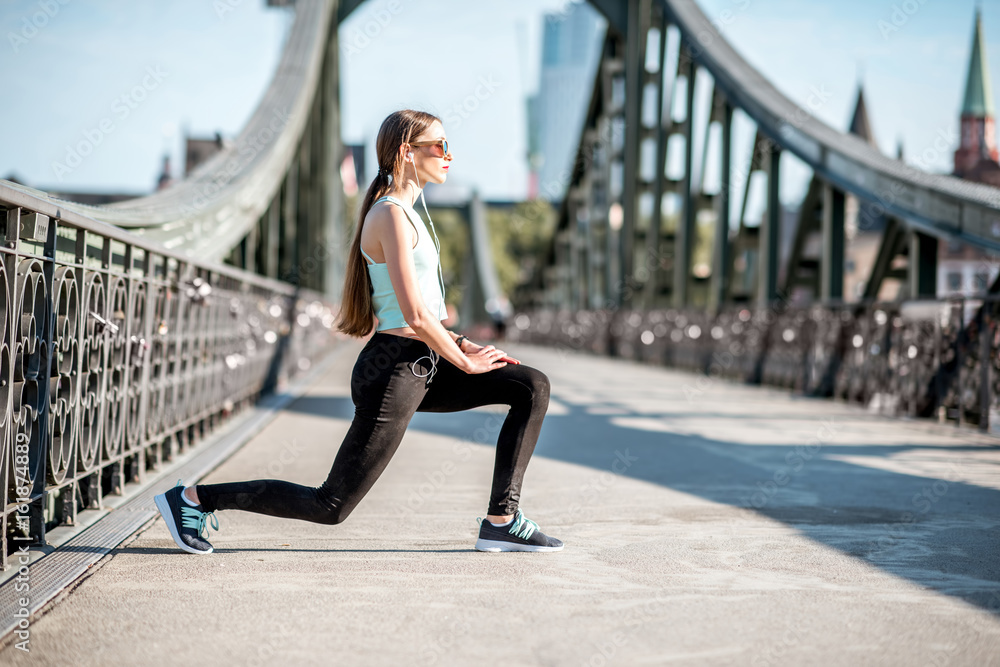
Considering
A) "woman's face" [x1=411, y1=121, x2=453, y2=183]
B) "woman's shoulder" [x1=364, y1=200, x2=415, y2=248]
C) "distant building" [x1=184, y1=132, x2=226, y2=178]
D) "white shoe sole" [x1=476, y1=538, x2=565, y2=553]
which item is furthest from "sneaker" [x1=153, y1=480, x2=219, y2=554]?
"distant building" [x1=184, y1=132, x2=226, y2=178]

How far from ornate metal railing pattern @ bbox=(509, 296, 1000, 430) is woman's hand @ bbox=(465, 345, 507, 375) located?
5124 millimetres

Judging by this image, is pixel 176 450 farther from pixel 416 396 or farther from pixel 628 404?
pixel 628 404

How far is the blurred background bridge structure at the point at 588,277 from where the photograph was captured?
141 inches

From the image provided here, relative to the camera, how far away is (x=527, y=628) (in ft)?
8.56

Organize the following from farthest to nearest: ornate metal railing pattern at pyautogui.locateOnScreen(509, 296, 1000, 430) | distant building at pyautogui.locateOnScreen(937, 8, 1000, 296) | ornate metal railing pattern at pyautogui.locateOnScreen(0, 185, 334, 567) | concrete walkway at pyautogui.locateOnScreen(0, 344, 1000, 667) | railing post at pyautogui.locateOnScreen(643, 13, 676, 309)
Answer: distant building at pyautogui.locateOnScreen(937, 8, 1000, 296) < railing post at pyautogui.locateOnScreen(643, 13, 676, 309) < ornate metal railing pattern at pyautogui.locateOnScreen(509, 296, 1000, 430) < ornate metal railing pattern at pyautogui.locateOnScreen(0, 185, 334, 567) < concrete walkway at pyautogui.locateOnScreen(0, 344, 1000, 667)

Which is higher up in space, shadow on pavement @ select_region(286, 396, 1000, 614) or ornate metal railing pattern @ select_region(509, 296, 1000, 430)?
ornate metal railing pattern @ select_region(509, 296, 1000, 430)

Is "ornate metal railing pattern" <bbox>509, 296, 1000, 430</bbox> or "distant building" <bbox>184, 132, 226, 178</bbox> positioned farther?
"distant building" <bbox>184, 132, 226, 178</bbox>

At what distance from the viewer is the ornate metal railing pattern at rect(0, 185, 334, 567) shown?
3092 millimetres

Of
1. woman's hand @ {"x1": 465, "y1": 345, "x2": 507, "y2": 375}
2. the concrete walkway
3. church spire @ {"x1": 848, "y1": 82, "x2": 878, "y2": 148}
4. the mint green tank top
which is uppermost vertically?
church spire @ {"x1": 848, "y1": 82, "x2": 878, "y2": 148}

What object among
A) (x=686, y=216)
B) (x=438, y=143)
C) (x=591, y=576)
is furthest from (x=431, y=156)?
(x=686, y=216)

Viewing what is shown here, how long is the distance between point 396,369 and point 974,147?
65.6 meters

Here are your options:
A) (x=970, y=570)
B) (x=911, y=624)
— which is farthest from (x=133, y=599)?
(x=970, y=570)

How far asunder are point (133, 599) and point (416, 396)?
0.92 metres

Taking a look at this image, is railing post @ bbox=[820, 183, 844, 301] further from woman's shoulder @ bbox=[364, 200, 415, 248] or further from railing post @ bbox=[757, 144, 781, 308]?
woman's shoulder @ bbox=[364, 200, 415, 248]
